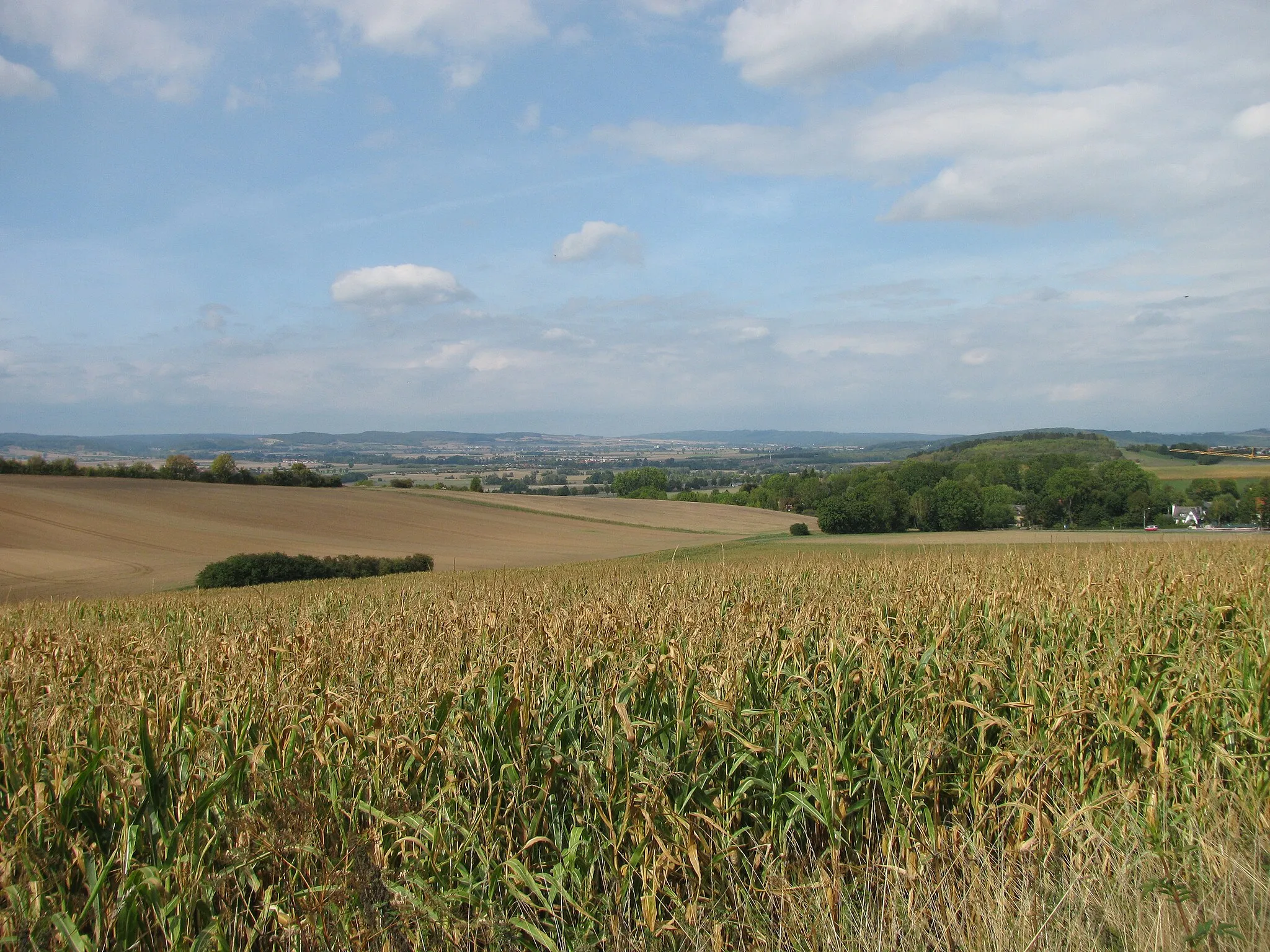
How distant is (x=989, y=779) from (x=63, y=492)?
61947mm

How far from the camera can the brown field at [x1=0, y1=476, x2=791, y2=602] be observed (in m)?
35.4

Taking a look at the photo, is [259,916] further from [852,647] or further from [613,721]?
[852,647]

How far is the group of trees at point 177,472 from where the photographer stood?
212ft

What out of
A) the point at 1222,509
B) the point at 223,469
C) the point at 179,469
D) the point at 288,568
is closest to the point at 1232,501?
the point at 1222,509

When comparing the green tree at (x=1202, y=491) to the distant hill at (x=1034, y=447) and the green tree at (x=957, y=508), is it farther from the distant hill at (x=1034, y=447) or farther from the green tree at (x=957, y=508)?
the distant hill at (x=1034, y=447)

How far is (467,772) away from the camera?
3.26m

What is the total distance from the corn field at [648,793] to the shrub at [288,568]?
1163 inches

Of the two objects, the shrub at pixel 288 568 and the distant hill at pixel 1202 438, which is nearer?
the shrub at pixel 288 568

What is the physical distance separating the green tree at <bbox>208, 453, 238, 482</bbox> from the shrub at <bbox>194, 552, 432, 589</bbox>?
35994mm

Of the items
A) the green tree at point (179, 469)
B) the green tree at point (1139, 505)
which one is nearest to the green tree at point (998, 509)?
the green tree at point (1139, 505)

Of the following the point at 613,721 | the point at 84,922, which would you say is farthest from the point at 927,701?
the point at 84,922

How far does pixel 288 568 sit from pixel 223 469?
41096mm

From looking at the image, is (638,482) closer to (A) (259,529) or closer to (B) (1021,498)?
(B) (1021,498)

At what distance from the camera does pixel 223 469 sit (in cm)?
6994
